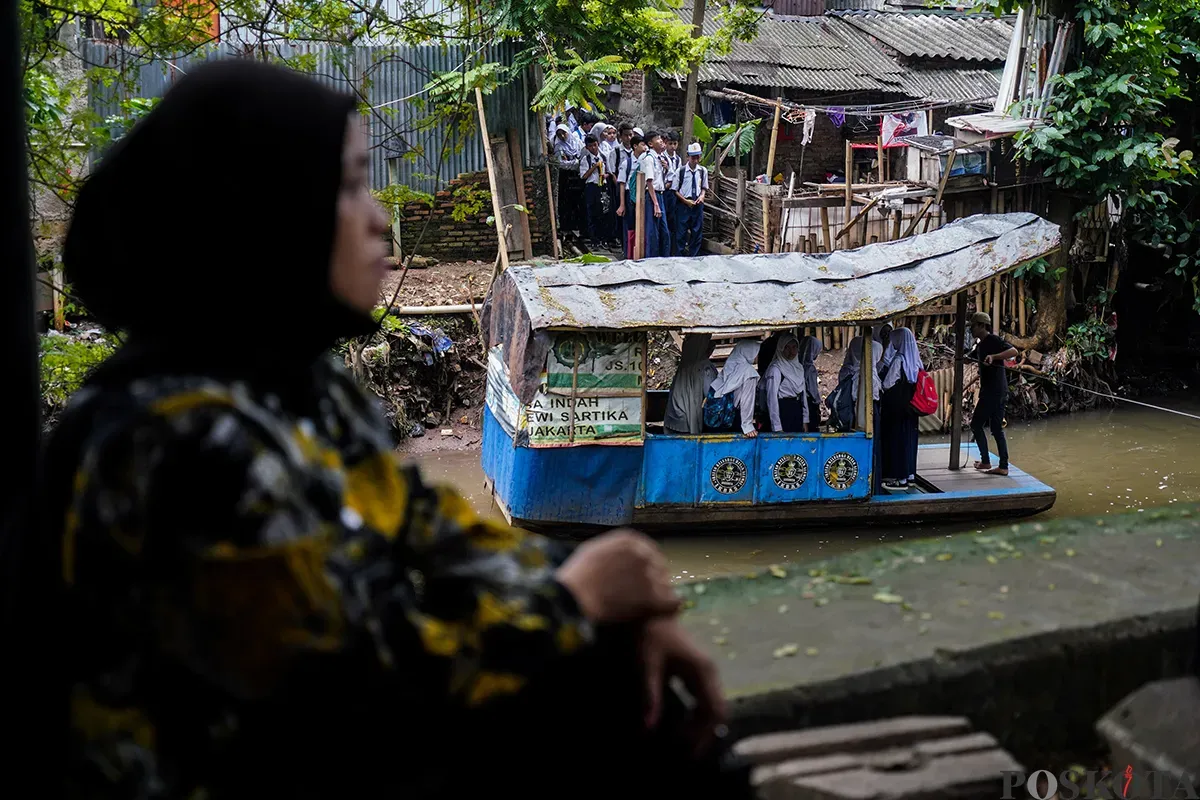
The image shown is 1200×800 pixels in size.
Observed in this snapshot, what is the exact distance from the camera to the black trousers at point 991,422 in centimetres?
1182

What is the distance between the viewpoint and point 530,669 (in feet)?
4.42

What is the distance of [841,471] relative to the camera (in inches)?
411

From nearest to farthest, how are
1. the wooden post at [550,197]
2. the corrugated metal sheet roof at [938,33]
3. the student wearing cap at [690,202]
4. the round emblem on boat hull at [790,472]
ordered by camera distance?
the round emblem on boat hull at [790,472] → the wooden post at [550,197] → the student wearing cap at [690,202] → the corrugated metal sheet roof at [938,33]

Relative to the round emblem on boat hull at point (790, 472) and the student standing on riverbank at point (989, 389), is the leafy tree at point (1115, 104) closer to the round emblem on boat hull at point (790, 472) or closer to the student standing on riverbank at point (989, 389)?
the student standing on riverbank at point (989, 389)

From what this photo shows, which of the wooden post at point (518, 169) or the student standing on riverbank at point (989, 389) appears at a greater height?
A: the wooden post at point (518, 169)

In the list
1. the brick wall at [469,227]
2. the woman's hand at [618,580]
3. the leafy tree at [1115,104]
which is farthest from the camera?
the brick wall at [469,227]

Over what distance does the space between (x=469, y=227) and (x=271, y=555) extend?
14647mm

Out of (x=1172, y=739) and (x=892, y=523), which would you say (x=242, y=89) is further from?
(x=892, y=523)

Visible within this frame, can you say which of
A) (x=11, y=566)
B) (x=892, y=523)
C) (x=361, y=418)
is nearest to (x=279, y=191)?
(x=361, y=418)

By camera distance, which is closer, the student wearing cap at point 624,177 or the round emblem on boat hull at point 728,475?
the round emblem on boat hull at point 728,475

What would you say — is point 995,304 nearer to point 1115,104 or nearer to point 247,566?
point 1115,104

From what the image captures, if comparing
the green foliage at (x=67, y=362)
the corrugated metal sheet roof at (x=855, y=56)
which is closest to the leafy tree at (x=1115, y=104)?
the corrugated metal sheet roof at (x=855, y=56)

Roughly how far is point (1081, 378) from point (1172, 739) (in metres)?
14.4

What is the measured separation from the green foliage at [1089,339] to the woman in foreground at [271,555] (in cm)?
1529
